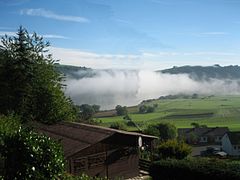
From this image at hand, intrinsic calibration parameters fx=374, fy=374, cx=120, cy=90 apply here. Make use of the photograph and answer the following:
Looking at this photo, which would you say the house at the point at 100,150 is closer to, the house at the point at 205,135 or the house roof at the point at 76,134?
the house roof at the point at 76,134

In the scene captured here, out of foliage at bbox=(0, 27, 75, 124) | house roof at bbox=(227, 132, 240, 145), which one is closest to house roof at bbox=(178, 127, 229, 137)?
house roof at bbox=(227, 132, 240, 145)

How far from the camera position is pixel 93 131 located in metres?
30.6

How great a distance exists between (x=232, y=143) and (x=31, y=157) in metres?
76.6

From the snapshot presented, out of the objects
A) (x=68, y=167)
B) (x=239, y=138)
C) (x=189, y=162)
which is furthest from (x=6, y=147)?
(x=239, y=138)

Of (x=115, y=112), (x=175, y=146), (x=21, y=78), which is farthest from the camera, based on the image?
(x=115, y=112)

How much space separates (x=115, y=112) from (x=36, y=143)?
140 metres

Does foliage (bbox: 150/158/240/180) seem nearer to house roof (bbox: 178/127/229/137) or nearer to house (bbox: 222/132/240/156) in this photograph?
house (bbox: 222/132/240/156)

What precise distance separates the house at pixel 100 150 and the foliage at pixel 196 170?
3653 mm

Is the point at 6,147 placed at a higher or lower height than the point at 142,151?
higher

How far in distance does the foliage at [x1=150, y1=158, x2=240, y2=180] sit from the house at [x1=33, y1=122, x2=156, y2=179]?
12.0ft

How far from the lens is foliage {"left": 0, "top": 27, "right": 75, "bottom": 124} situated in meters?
36.3

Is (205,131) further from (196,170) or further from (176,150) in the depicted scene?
(196,170)

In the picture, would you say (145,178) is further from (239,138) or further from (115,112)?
(115,112)

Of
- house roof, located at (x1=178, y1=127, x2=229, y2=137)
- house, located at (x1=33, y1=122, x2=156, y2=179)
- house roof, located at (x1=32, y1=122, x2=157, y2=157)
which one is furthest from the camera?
house roof, located at (x1=178, y1=127, x2=229, y2=137)
